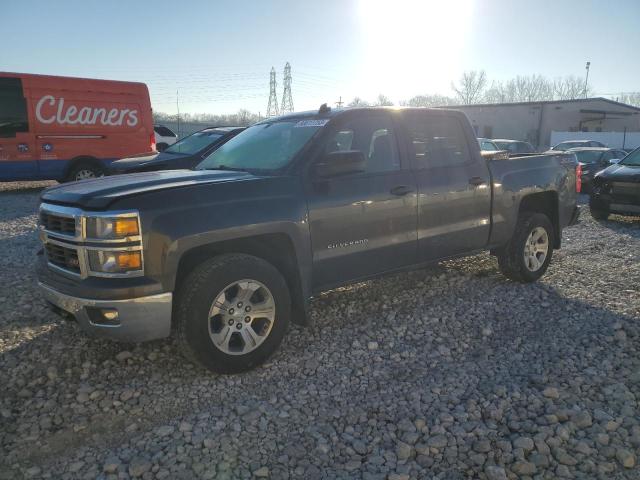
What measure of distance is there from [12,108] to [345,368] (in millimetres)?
11431

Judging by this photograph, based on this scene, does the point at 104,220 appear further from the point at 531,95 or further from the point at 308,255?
the point at 531,95

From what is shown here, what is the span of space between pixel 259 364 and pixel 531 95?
114243 mm

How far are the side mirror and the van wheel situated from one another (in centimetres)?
1046

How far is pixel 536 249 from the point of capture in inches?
225

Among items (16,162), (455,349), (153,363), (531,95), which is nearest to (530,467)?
(455,349)

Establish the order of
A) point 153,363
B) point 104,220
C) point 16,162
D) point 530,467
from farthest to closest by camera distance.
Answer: point 16,162
point 153,363
point 104,220
point 530,467

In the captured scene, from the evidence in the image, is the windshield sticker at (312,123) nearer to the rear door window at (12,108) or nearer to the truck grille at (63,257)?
the truck grille at (63,257)

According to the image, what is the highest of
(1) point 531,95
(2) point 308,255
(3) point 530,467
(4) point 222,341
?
(1) point 531,95

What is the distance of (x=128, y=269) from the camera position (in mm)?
3113

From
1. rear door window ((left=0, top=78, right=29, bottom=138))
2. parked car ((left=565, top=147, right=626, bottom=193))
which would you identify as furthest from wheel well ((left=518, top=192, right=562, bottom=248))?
rear door window ((left=0, top=78, right=29, bottom=138))

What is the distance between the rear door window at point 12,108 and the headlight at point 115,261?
10.5 meters

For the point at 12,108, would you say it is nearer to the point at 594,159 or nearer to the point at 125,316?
the point at 125,316

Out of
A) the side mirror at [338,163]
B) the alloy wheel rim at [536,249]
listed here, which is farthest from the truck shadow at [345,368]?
the side mirror at [338,163]

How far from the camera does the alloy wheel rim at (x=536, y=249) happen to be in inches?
220
